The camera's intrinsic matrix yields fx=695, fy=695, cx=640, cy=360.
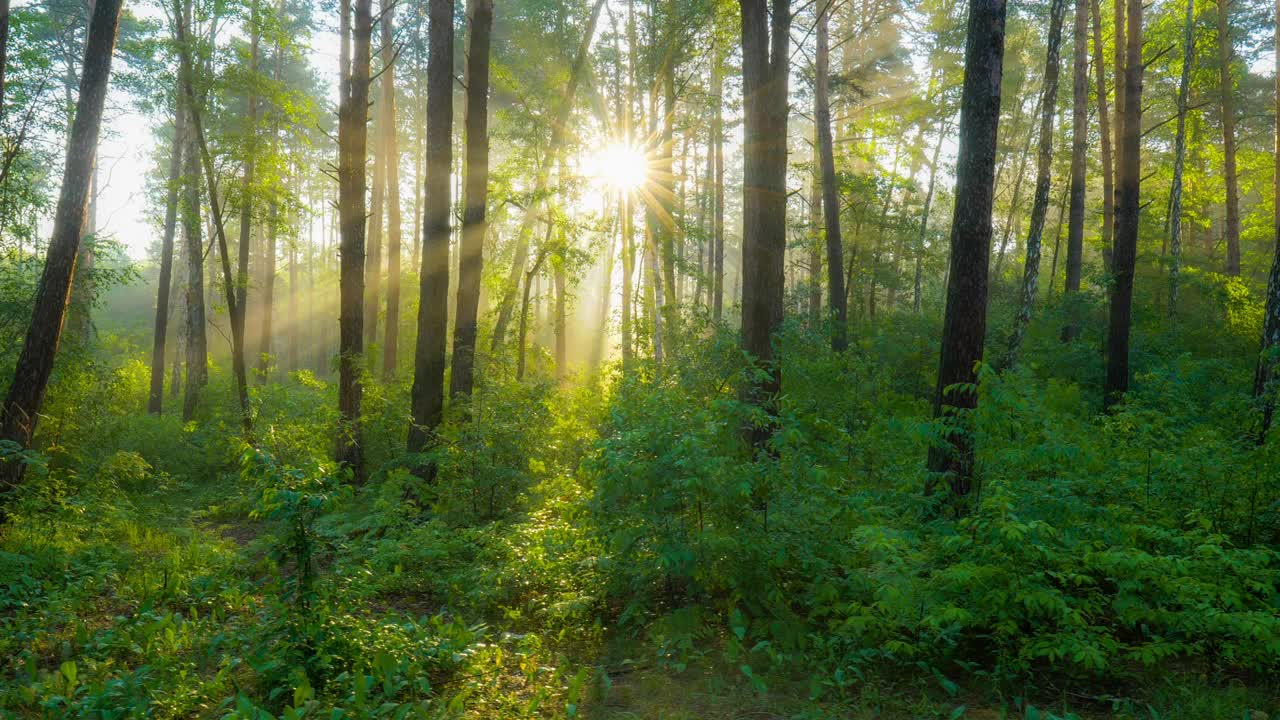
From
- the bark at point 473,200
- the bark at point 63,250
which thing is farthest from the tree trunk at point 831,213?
the bark at point 63,250

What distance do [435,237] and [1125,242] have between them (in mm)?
13228

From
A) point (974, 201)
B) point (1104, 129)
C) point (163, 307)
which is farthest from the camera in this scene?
point (1104, 129)

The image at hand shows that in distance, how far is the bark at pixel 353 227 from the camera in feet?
37.2

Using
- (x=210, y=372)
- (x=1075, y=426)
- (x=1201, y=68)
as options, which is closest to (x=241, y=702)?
(x=1075, y=426)

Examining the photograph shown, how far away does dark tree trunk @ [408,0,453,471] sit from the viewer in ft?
34.2

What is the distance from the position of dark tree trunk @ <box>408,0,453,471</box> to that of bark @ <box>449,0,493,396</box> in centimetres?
30

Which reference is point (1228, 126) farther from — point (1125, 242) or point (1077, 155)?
point (1125, 242)

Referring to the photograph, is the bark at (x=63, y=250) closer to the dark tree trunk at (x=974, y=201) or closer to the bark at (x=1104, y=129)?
the dark tree trunk at (x=974, y=201)

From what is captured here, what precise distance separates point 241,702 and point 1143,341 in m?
19.1

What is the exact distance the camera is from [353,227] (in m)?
11.4

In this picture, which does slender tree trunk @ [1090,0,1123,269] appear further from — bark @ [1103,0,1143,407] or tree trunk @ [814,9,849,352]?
tree trunk @ [814,9,849,352]

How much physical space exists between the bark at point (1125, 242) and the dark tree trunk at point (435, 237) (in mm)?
12803

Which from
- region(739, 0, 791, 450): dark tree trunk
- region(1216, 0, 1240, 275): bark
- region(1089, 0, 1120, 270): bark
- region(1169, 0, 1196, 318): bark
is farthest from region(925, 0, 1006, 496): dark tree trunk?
region(1216, 0, 1240, 275): bark

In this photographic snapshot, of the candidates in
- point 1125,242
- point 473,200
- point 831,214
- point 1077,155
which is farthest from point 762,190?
point 1077,155
